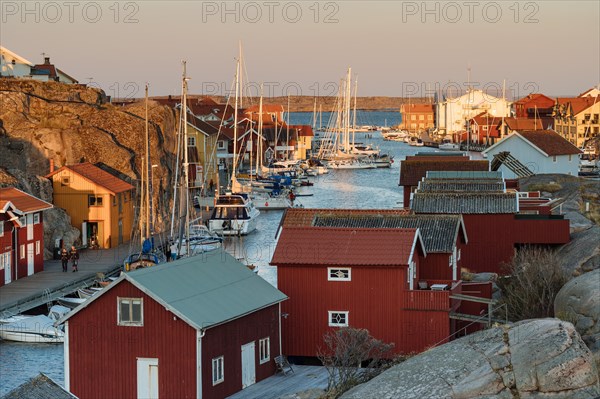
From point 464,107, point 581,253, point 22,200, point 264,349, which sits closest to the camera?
point 264,349

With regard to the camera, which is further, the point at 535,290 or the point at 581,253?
the point at 581,253

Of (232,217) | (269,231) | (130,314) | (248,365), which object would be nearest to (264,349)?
(248,365)

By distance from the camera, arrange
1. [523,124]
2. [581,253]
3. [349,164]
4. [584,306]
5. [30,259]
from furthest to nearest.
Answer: [523,124] < [349,164] < [30,259] < [581,253] < [584,306]

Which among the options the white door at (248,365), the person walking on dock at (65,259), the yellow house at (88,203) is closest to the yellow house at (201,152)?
the yellow house at (88,203)

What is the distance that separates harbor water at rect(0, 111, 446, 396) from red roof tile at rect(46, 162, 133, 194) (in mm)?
5067

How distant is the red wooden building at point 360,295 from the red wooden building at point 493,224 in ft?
30.7

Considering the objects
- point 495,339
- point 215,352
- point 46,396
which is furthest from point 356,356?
point 46,396

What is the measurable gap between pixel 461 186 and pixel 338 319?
16625 millimetres

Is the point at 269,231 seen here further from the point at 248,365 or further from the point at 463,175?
the point at 248,365

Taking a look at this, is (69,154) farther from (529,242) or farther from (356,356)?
(356,356)

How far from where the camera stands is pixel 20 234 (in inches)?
1487

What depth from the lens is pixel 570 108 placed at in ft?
381

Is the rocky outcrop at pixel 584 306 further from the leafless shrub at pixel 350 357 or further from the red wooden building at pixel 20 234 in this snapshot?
the red wooden building at pixel 20 234

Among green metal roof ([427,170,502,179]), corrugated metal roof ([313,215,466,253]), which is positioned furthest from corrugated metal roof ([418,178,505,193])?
corrugated metal roof ([313,215,466,253])
